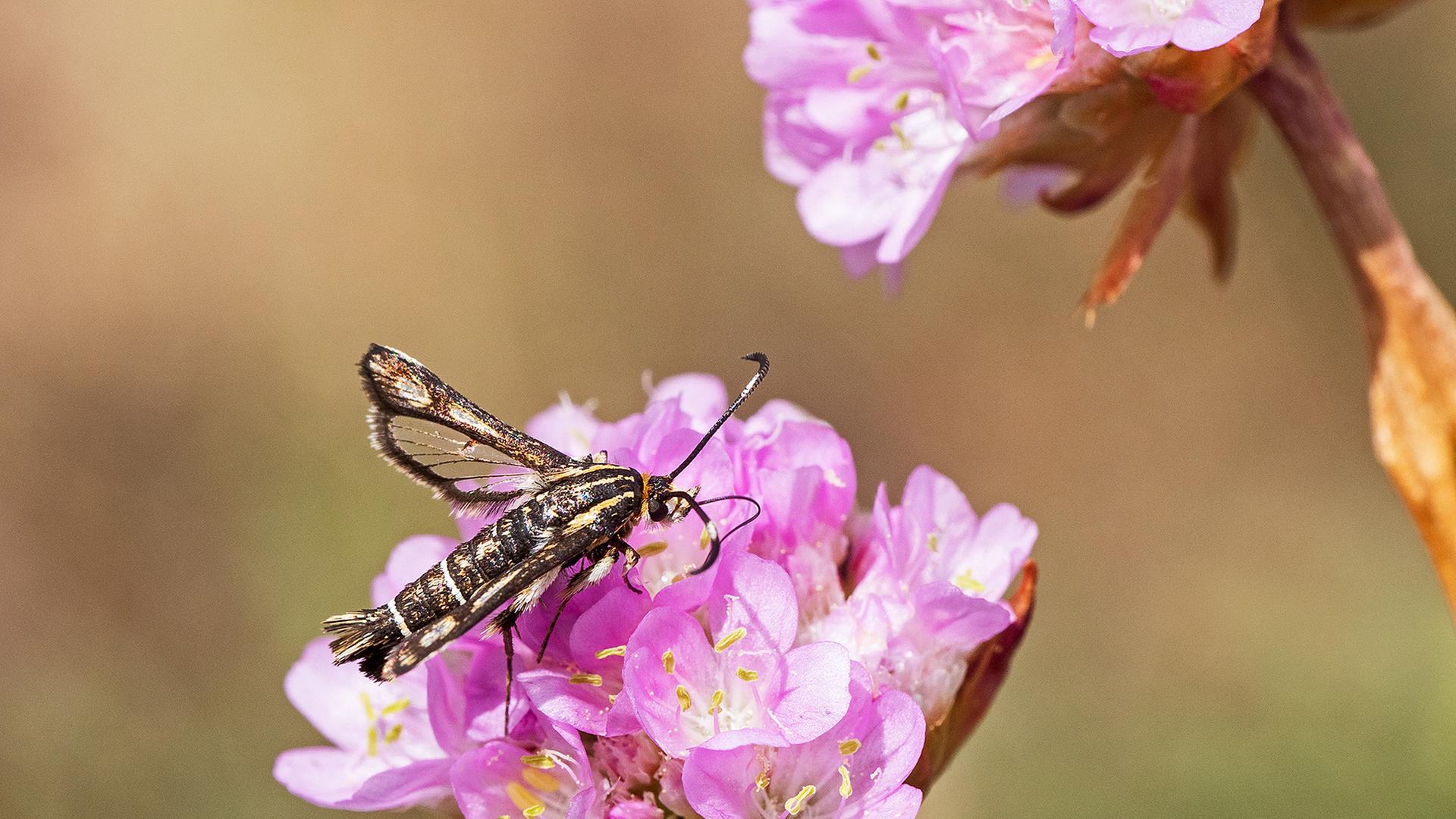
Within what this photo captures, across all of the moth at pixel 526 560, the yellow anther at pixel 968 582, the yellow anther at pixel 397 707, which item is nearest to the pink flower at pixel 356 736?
the yellow anther at pixel 397 707

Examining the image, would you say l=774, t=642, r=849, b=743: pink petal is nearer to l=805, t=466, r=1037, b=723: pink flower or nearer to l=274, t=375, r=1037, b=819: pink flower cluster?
l=274, t=375, r=1037, b=819: pink flower cluster

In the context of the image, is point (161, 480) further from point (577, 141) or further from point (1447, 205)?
point (1447, 205)

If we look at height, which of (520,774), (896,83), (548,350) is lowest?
(520,774)

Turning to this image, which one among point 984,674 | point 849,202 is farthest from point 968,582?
point 849,202

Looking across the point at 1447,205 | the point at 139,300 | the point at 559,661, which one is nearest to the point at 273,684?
the point at 139,300

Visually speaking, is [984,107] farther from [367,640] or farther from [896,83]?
[367,640]

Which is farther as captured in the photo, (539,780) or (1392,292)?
(1392,292)

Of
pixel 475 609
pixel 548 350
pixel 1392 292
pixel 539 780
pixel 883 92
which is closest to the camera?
pixel 475 609
